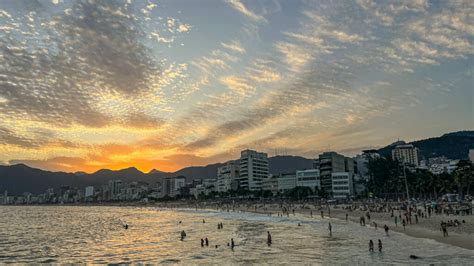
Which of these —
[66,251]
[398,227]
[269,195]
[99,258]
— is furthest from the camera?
[269,195]

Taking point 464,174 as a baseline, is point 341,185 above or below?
below

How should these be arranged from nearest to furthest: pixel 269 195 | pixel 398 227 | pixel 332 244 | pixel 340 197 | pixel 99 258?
pixel 99 258 < pixel 332 244 < pixel 398 227 < pixel 340 197 < pixel 269 195

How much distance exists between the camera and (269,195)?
189 meters

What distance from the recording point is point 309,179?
184m

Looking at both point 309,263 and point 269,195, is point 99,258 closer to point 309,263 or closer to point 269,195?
point 309,263

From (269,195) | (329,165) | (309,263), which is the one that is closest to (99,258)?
(309,263)

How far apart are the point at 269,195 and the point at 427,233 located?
14536 centimetres

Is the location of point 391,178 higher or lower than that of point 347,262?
higher

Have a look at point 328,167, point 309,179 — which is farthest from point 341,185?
point 309,179

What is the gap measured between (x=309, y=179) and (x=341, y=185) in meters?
23.8

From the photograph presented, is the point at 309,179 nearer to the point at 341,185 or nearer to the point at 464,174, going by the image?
the point at 341,185

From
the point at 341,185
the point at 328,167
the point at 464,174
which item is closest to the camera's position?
the point at 464,174

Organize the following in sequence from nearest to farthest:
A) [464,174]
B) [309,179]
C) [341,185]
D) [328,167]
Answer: [464,174]
[341,185]
[328,167]
[309,179]

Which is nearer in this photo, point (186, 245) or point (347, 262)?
point (347, 262)
